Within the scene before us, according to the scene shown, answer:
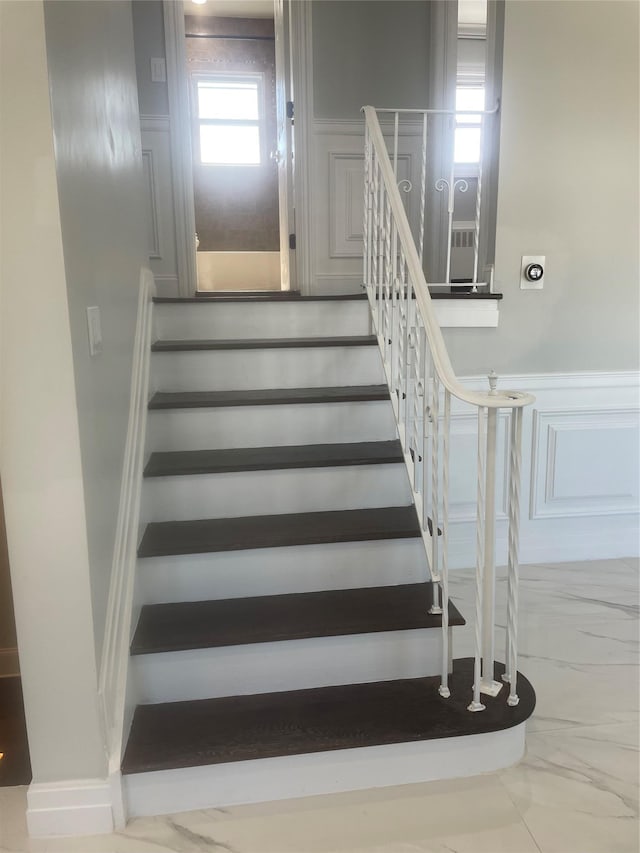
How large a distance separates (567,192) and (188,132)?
2118 mm

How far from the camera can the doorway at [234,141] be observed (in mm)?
5621

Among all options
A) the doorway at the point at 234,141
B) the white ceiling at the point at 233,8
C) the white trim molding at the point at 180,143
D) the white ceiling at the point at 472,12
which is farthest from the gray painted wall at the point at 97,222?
the white ceiling at the point at 472,12

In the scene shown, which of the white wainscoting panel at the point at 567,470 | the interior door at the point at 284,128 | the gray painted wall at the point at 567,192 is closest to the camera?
the gray painted wall at the point at 567,192

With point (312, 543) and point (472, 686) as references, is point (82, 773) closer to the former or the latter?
point (312, 543)

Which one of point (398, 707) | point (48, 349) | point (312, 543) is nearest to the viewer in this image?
point (48, 349)

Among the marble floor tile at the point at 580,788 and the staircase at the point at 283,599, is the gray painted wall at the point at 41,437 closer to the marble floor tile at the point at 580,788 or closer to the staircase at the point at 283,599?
the staircase at the point at 283,599

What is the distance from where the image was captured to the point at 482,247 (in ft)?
9.09

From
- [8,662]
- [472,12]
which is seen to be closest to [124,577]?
[8,662]

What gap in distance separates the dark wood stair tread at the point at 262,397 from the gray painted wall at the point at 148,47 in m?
2.01

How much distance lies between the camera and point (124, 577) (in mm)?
1671

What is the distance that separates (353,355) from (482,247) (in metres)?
0.85

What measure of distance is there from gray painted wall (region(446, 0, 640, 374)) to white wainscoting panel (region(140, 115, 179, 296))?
71.6 inches

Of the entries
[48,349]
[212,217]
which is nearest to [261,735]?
[48,349]

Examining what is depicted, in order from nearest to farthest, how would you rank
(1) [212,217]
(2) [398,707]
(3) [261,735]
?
(3) [261,735]
(2) [398,707]
(1) [212,217]
